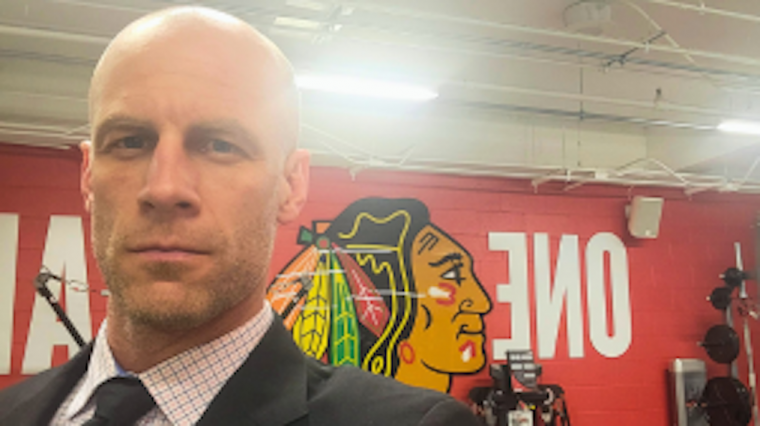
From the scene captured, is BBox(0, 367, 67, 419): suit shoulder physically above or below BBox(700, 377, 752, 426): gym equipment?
above

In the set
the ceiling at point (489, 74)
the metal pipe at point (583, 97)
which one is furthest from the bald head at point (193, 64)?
the metal pipe at point (583, 97)

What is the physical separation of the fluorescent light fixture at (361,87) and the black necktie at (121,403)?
252cm

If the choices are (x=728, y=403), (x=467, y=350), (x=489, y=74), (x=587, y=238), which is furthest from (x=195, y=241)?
(x=728, y=403)

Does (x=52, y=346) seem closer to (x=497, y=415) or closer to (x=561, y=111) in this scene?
(x=497, y=415)

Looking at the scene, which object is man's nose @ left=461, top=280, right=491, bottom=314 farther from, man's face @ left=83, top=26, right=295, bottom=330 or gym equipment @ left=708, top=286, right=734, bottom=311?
man's face @ left=83, top=26, right=295, bottom=330

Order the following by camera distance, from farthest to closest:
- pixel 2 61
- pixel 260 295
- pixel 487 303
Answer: pixel 487 303 < pixel 2 61 < pixel 260 295

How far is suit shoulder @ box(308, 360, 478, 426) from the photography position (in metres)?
0.68

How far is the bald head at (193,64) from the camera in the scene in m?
0.70

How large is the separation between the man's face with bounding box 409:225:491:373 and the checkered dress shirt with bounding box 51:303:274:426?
4118mm

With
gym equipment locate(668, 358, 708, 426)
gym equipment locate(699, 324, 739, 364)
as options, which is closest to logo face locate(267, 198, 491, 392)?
Result: gym equipment locate(668, 358, 708, 426)

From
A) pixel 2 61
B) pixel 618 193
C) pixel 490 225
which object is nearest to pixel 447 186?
pixel 490 225

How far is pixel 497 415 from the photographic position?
438 centimetres

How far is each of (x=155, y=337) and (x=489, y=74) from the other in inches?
153

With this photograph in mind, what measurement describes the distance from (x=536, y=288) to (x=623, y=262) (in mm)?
1102
